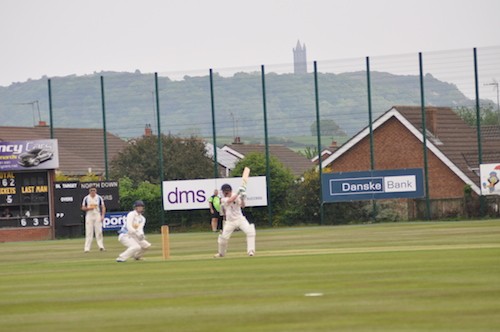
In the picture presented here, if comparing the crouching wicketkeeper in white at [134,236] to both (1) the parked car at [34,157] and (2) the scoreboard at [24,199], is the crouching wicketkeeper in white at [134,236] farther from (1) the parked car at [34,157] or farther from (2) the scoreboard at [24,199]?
(1) the parked car at [34,157]

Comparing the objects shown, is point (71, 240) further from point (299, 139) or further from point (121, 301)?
point (121, 301)

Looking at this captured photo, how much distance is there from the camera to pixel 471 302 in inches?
546

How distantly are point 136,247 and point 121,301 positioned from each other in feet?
30.7

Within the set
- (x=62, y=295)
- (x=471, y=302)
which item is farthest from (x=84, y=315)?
(x=471, y=302)

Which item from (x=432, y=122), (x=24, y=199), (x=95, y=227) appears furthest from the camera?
(x=432, y=122)

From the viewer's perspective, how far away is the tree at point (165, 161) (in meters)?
57.9

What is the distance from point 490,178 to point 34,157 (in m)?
17.8

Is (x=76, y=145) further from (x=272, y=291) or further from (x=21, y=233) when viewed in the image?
(x=272, y=291)

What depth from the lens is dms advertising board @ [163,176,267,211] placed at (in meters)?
47.6

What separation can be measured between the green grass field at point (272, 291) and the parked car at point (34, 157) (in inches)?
693

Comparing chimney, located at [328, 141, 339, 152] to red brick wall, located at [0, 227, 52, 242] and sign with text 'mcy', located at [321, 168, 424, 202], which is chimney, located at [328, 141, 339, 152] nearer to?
sign with text 'mcy', located at [321, 168, 424, 202]

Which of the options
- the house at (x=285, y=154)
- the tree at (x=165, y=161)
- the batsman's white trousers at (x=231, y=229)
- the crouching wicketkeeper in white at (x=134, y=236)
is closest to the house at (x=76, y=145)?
the tree at (x=165, y=161)

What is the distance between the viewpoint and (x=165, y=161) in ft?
199

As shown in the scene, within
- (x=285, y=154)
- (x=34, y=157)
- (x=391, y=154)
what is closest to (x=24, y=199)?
(x=34, y=157)
